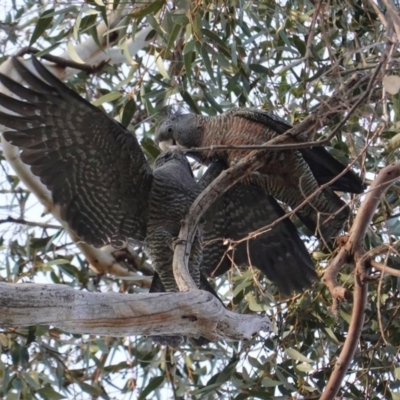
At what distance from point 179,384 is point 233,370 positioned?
803 mm

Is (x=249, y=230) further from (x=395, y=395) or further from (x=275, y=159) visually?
(x=395, y=395)

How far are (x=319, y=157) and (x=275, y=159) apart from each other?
0.17 m

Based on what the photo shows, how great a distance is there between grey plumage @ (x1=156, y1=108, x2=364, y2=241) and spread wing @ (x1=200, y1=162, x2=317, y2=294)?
0.09 metres

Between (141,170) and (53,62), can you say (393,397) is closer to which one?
(141,170)

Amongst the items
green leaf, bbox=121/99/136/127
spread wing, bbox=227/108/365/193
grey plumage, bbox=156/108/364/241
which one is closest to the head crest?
grey plumage, bbox=156/108/364/241

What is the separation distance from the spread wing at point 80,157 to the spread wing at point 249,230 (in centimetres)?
32

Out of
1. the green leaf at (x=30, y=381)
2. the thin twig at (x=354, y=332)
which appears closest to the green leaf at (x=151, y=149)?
the green leaf at (x=30, y=381)

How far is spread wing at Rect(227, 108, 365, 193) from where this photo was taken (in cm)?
321

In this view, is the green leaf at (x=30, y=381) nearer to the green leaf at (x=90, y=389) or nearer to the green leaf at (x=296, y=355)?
the green leaf at (x=90, y=389)

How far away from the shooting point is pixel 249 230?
359 cm

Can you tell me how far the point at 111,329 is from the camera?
217cm

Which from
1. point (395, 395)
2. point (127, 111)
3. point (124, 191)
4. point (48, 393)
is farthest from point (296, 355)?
point (127, 111)

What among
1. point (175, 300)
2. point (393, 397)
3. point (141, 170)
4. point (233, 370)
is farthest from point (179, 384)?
point (175, 300)

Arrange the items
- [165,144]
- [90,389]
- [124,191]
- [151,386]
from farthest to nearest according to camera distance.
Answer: [90,389], [165,144], [151,386], [124,191]
